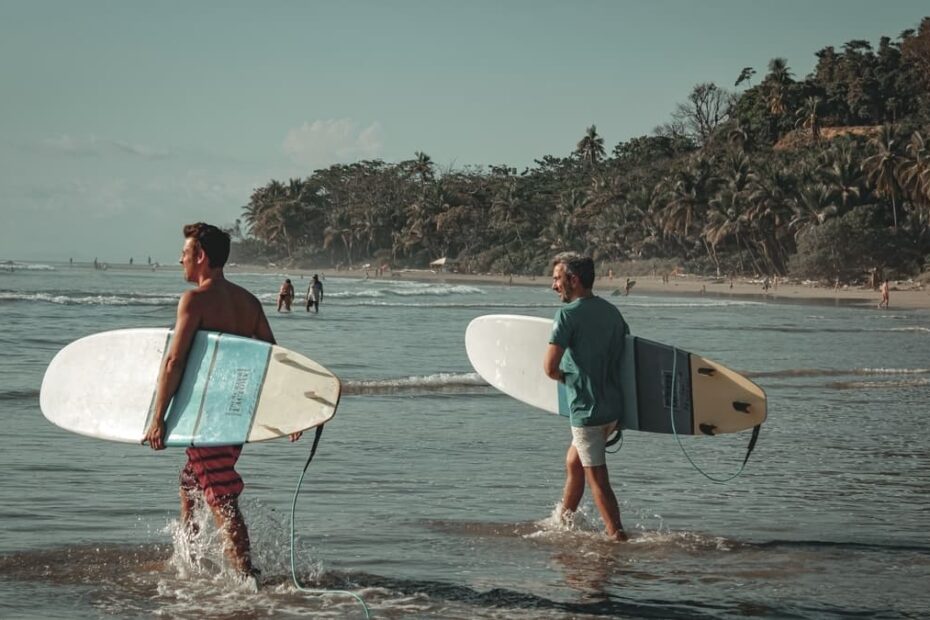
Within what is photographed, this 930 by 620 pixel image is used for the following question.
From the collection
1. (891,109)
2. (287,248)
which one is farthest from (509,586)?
(287,248)

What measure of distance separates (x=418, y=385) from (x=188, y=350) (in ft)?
31.9

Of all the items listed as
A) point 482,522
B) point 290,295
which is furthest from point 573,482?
point 290,295

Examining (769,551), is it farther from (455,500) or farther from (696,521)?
(455,500)

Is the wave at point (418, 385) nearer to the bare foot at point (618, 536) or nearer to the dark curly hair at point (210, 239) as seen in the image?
the bare foot at point (618, 536)

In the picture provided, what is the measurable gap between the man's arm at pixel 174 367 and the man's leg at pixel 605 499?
2.18 meters

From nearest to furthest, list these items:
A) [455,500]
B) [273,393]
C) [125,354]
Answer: [273,393]
[125,354]
[455,500]

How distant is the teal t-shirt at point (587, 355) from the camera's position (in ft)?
19.2

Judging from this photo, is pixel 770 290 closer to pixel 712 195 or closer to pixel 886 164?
pixel 886 164

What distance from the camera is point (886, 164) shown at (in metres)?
63.1

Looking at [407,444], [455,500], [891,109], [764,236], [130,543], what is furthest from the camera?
[891,109]

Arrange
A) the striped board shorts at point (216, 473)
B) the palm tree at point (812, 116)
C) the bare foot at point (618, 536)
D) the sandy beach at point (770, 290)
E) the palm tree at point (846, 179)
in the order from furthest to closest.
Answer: the palm tree at point (812, 116) < the palm tree at point (846, 179) < the sandy beach at point (770, 290) < the bare foot at point (618, 536) < the striped board shorts at point (216, 473)

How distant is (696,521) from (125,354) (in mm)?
3368

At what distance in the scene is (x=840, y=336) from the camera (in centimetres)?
2680

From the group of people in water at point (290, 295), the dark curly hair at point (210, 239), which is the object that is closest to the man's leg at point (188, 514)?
the dark curly hair at point (210, 239)
